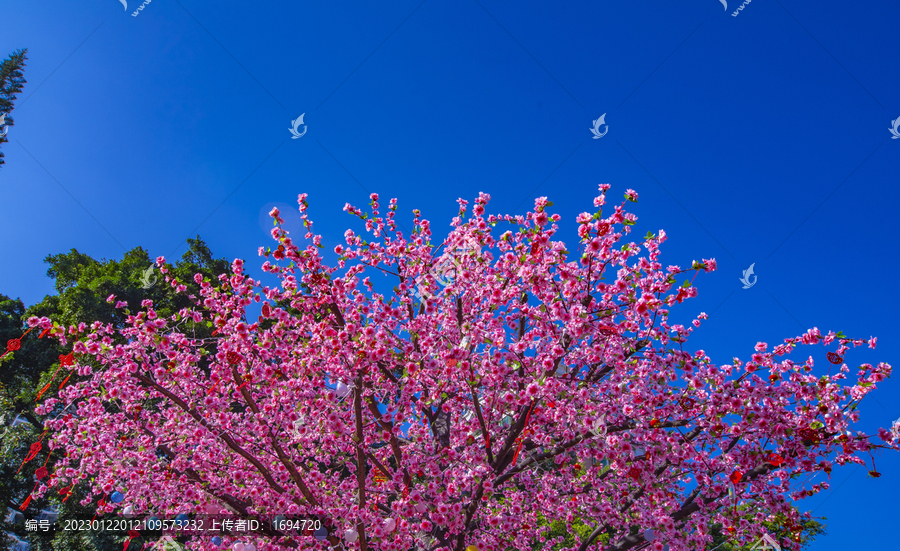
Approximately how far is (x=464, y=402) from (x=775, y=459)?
3.41 m

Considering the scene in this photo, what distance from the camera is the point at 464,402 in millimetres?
5785

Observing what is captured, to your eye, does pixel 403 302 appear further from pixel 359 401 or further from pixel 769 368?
pixel 769 368

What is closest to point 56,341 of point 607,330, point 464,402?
point 464,402

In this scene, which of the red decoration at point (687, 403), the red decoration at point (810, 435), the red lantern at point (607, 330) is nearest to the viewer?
the red decoration at point (810, 435)

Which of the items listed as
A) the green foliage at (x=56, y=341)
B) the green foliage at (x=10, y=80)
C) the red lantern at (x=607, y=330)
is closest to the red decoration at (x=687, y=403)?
the red lantern at (x=607, y=330)

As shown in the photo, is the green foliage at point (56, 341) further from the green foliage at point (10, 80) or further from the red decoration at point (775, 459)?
the red decoration at point (775, 459)

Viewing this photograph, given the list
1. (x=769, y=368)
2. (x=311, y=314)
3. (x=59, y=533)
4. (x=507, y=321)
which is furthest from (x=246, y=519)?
(x=59, y=533)

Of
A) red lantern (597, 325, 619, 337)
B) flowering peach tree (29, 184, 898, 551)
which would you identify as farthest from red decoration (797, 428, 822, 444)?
red lantern (597, 325, 619, 337)

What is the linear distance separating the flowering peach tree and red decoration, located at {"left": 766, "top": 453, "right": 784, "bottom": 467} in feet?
0.04

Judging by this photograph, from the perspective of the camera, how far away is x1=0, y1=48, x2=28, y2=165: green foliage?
35.6ft

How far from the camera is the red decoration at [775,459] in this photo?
4520 millimetres

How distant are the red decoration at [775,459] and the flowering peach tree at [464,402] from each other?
13mm

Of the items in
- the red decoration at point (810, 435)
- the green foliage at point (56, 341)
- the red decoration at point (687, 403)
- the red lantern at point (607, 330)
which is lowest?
the red decoration at point (810, 435)

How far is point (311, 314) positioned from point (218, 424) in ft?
5.38
